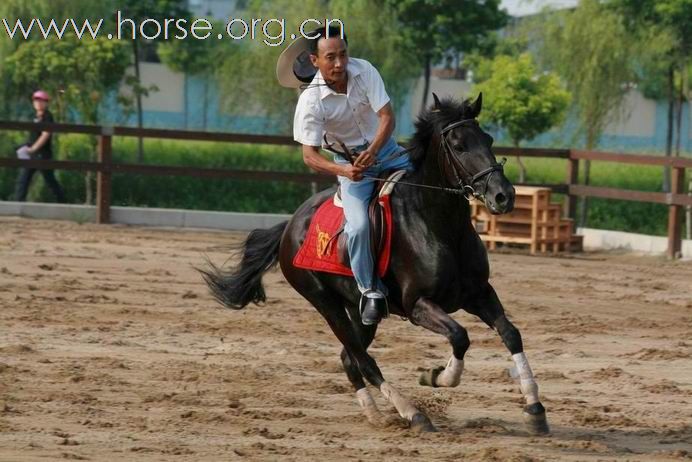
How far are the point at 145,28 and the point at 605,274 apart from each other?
1551 cm

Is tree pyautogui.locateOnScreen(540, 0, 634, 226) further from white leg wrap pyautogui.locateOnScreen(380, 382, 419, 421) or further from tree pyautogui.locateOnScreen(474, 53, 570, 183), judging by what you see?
white leg wrap pyautogui.locateOnScreen(380, 382, 419, 421)

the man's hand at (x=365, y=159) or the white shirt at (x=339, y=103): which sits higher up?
the white shirt at (x=339, y=103)

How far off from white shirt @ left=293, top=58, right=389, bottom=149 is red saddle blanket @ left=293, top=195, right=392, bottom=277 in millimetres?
481

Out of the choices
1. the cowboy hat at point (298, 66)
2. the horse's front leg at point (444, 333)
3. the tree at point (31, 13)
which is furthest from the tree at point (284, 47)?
the horse's front leg at point (444, 333)

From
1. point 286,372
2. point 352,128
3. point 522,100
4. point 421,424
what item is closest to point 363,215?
point 352,128

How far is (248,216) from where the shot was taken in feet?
60.1

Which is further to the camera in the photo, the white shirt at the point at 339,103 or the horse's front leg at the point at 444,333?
the white shirt at the point at 339,103

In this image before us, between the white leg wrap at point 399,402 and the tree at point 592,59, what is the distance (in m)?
16.3

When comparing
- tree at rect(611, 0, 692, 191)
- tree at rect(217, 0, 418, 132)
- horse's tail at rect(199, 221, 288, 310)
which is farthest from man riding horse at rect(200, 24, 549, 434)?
tree at rect(217, 0, 418, 132)

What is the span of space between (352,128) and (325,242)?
678mm

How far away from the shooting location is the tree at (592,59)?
2300 cm

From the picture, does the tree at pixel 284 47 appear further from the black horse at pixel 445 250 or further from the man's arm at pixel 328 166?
the black horse at pixel 445 250

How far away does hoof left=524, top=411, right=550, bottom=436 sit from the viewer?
21.5 feet

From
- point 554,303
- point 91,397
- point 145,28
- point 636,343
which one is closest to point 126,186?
point 145,28
